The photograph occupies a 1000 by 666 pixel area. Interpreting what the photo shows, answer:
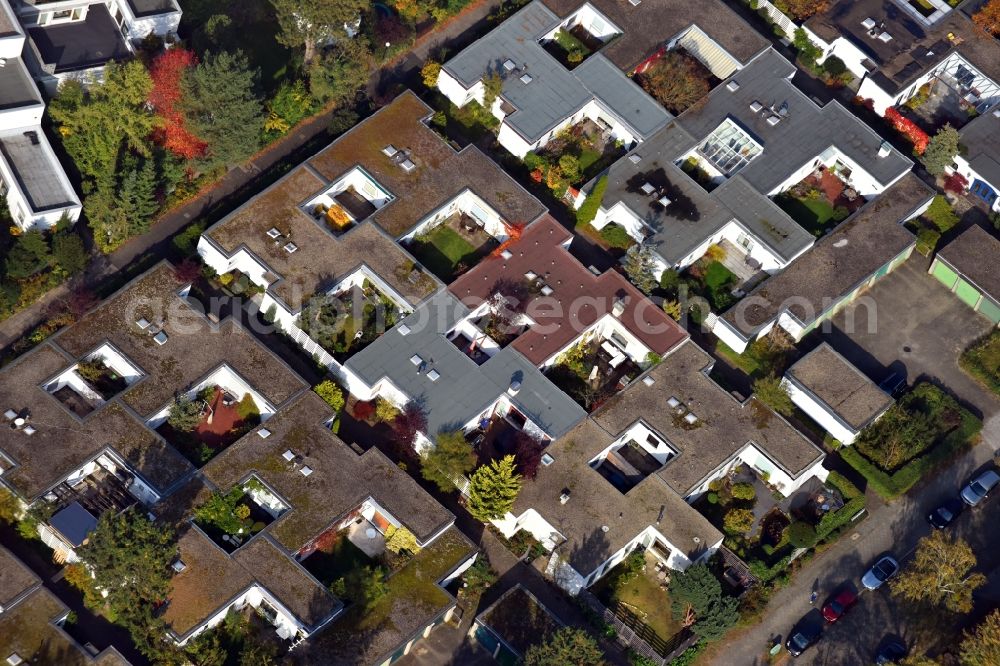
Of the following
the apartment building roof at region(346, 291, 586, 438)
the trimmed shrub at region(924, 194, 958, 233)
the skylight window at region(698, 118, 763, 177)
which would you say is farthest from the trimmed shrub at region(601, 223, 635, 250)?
the trimmed shrub at region(924, 194, 958, 233)

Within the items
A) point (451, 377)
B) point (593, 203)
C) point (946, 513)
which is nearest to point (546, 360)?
point (451, 377)

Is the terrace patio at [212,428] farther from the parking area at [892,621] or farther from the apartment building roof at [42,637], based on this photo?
the parking area at [892,621]

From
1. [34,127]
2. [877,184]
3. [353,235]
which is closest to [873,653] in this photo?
[877,184]

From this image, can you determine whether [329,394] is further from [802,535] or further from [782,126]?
[782,126]

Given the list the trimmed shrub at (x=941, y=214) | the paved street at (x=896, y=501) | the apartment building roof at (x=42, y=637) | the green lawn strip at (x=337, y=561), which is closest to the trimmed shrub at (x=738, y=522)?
the paved street at (x=896, y=501)

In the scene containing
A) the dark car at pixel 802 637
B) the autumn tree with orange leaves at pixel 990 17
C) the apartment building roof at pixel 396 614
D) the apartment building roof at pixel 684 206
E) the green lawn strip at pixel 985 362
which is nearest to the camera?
the apartment building roof at pixel 396 614
